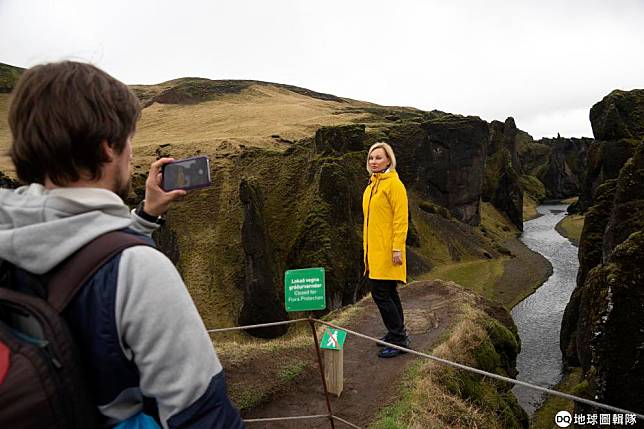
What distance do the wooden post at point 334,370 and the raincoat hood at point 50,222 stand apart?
6183 mm

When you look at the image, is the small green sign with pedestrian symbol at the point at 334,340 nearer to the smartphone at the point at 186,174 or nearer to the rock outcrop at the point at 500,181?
the smartphone at the point at 186,174

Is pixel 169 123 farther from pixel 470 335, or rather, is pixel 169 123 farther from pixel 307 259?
pixel 470 335

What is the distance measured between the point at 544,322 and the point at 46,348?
36273 millimetres

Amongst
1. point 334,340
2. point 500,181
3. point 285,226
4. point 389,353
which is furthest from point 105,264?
point 500,181

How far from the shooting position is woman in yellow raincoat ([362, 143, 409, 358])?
7590mm

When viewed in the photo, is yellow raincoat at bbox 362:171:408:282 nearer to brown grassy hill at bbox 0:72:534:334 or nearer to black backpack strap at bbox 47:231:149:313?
black backpack strap at bbox 47:231:149:313

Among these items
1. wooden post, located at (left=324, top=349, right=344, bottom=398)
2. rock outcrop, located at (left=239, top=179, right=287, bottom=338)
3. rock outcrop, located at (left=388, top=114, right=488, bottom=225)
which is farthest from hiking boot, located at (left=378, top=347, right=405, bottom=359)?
rock outcrop, located at (left=388, top=114, right=488, bottom=225)

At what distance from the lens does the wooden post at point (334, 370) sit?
24.7 feet

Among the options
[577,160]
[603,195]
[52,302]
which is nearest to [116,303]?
[52,302]

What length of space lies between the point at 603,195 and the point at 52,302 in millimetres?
28927

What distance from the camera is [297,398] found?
799cm

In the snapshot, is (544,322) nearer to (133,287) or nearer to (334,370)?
(334,370)

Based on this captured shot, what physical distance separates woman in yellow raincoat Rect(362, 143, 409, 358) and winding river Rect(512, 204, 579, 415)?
15.9 metres

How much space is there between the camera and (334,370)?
7.69 m
